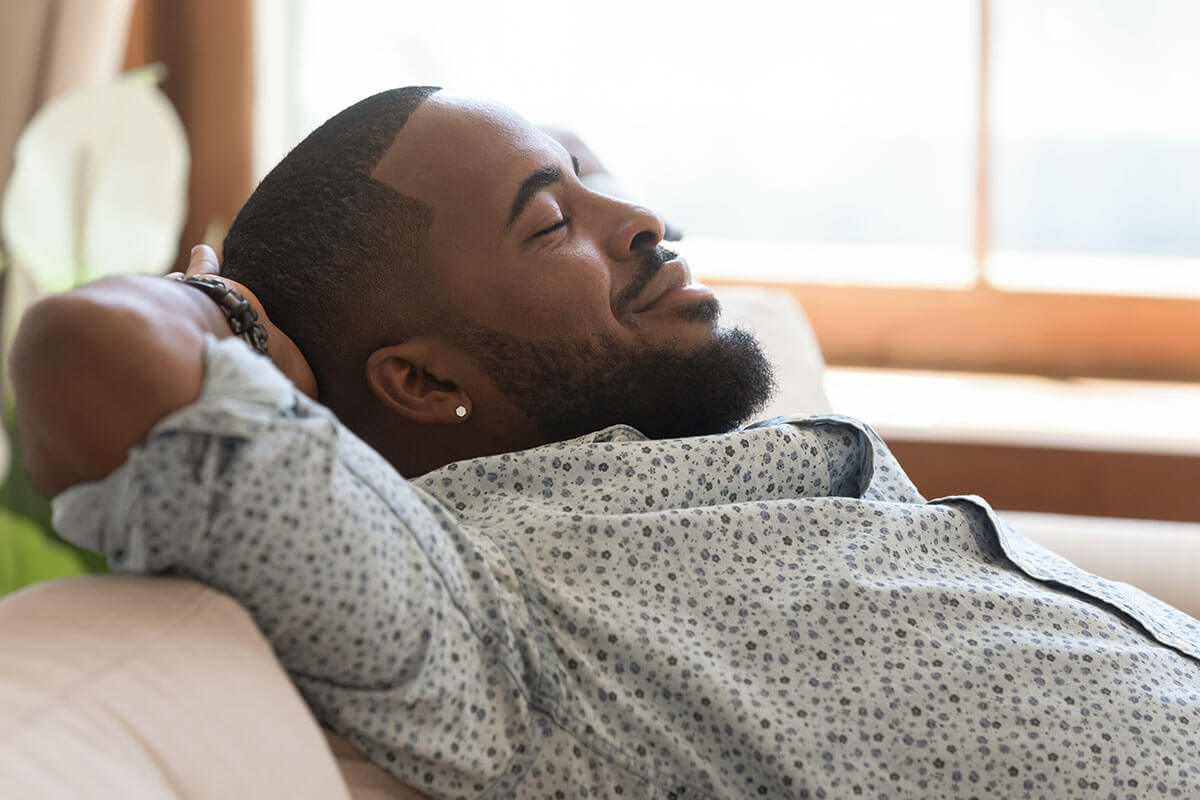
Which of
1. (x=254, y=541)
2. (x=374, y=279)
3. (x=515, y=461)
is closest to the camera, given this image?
(x=254, y=541)

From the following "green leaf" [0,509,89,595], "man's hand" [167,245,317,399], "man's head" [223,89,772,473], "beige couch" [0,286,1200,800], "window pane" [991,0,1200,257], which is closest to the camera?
"beige couch" [0,286,1200,800]

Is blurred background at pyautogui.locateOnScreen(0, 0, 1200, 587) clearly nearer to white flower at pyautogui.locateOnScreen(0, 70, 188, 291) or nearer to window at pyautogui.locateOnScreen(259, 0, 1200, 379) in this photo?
window at pyautogui.locateOnScreen(259, 0, 1200, 379)

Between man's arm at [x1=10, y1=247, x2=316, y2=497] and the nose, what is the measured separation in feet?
1.60

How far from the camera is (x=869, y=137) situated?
6.98ft

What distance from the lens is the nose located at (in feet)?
3.34

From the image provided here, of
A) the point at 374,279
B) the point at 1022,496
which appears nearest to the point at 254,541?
the point at 374,279

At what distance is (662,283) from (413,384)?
0.22 m

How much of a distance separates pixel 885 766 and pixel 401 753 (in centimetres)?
28

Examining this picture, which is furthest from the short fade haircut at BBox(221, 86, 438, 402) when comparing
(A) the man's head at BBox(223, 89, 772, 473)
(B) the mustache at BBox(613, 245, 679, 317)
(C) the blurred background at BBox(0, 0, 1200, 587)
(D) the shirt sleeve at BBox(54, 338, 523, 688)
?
(C) the blurred background at BBox(0, 0, 1200, 587)

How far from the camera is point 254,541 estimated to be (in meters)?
0.55

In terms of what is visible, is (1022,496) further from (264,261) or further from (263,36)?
(263,36)

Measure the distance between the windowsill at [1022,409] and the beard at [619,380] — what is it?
2.51ft

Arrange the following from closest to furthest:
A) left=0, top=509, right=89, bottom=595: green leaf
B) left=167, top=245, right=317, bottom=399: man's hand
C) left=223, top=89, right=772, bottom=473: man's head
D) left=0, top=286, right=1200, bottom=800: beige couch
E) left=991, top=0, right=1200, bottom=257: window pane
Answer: left=0, top=286, right=1200, bottom=800: beige couch → left=167, top=245, right=317, bottom=399: man's hand → left=223, top=89, right=772, bottom=473: man's head → left=0, top=509, right=89, bottom=595: green leaf → left=991, top=0, right=1200, bottom=257: window pane

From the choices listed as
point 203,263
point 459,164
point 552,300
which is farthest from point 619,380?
point 203,263
